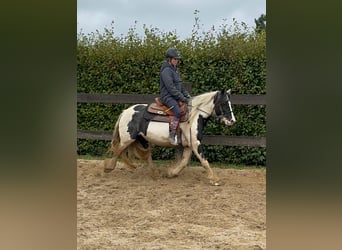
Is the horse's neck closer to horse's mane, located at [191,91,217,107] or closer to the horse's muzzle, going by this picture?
horse's mane, located at [191,91,217,107]

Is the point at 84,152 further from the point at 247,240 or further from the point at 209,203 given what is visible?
the point at 247,240

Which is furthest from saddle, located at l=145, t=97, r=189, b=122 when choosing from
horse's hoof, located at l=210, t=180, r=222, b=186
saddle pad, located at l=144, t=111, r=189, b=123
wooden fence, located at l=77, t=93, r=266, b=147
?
horse's hoof, located at l=210, t=180, r=222, b=186

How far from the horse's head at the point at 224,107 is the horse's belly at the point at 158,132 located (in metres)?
0.72

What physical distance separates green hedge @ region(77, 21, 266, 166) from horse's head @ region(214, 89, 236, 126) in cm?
127

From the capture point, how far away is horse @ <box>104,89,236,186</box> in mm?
5996

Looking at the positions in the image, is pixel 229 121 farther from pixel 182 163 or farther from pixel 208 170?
pixel 182 163

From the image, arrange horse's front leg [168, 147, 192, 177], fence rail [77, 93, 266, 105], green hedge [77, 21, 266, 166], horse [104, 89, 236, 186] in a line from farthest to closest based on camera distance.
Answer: green hedge [77, 21, 266, 166] → fence rail [77, 93, 266, 105] → horse's front leg [168, 147, 192, 177] → horse [104, 89, 236, 186]

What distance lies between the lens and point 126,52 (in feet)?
26.3

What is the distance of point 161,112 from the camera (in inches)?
238

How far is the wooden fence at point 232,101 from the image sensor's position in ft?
21.1
